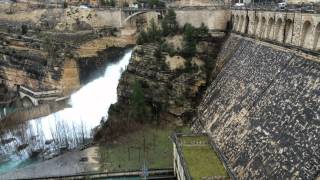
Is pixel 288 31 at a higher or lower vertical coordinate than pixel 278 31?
higher

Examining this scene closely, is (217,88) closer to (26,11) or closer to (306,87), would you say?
(306,87)

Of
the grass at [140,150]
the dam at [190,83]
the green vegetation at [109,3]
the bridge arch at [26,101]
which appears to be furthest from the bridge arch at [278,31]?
the green vegetation at [109,3]

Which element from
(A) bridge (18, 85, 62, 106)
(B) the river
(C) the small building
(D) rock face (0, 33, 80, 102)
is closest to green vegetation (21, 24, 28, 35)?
(D) rock face (0, 33, 80, 102)

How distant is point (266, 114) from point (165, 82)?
20857 millimetres

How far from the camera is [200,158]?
107ft

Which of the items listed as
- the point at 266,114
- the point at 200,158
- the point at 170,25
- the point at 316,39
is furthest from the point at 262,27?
the point at 200,158

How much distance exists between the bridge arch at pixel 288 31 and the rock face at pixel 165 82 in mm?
13112

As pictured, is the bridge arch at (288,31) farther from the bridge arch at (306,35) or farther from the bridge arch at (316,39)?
the bridge arch at (316,39)

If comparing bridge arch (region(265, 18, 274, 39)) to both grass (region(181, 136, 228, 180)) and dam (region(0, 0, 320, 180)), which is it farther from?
grass (region(181, 136, 228, 180))

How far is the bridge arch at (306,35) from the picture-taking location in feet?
125

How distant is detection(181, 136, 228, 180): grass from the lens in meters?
29.9

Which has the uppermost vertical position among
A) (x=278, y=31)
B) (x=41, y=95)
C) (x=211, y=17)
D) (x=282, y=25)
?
(x=211, y=17)

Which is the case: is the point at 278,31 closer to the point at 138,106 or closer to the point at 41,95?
the point at 138,106

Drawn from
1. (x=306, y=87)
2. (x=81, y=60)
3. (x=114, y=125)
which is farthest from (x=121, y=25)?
(x=306, y=87)
